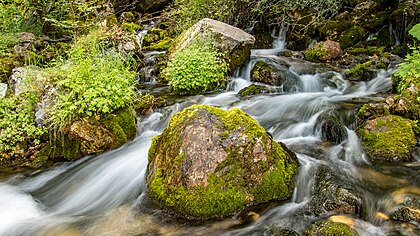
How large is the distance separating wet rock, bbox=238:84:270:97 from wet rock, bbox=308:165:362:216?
4178 mm

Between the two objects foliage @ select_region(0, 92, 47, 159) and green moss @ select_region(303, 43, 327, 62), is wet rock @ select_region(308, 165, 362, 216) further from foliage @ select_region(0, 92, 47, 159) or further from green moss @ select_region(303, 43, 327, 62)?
green moss @ select_region(303, 43, 327, 62)

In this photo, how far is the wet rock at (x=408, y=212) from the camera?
3.26m

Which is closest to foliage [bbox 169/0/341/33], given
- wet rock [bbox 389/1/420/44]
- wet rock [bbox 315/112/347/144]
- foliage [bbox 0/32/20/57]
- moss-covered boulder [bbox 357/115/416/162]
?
wet rock [bbox 389/1/420/44]

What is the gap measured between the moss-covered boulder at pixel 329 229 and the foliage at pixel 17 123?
4616 mm

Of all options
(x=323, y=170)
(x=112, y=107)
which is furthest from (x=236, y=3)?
(x=323, y=170)

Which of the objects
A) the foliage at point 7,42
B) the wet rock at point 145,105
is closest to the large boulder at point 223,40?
the wet rock at point 145,105

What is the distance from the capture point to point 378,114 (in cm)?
539

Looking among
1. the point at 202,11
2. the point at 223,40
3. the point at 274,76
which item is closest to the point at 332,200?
the point at 274,76

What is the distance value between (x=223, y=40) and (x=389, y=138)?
5.18m

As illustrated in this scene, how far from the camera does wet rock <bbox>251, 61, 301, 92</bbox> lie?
8539 mm

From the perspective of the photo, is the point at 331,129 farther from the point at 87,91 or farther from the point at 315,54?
the point at 315,54

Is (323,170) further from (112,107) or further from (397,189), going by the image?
(112,107)

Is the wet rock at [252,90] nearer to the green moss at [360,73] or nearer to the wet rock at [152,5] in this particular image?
the green moss at [360,73]

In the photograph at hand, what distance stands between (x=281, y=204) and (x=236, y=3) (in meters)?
10.6
